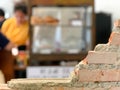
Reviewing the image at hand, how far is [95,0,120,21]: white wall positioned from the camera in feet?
16.7

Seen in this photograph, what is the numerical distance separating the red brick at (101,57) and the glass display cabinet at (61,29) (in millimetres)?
2641

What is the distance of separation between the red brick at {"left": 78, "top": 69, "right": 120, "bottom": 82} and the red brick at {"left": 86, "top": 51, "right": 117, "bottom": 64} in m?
0.04

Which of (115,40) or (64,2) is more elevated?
(64,2)

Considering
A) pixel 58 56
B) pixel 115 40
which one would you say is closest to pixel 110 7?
pixel 58 56

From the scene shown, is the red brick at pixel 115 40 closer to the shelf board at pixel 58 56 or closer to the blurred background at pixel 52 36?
the blurred background at pixel 52 36

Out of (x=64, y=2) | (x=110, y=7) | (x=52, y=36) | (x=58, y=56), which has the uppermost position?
(x=64, y=2)

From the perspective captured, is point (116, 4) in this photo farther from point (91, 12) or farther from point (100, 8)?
point (91, 12)

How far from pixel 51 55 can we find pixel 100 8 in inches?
76.7

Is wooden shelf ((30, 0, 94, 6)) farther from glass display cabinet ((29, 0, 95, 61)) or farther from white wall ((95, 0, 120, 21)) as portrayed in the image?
white wall ((95, 0, 120, 21))

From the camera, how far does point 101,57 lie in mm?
1449

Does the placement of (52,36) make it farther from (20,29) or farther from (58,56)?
(20,29)

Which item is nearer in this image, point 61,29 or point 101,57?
point 101,57

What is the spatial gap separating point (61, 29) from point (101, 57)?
3.01 metres

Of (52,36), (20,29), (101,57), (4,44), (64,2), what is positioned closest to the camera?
(101,57)
